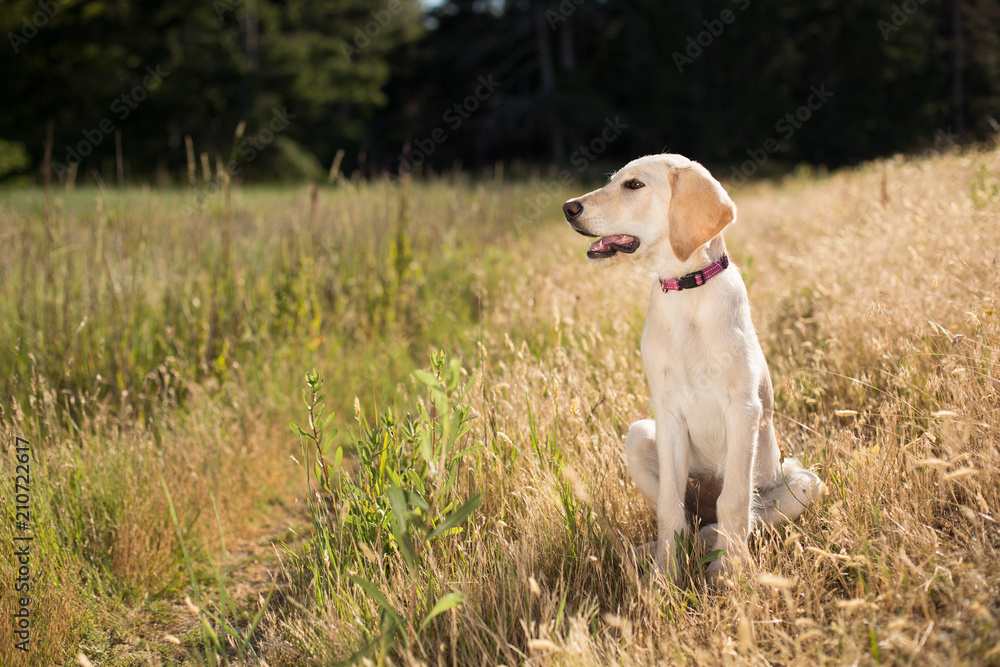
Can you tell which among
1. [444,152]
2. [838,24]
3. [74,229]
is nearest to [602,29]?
[444,152]

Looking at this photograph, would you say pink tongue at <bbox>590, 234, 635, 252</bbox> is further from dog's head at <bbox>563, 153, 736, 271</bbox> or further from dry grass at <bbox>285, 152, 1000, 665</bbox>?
dry grass at <bbox>285, 152, 1000, 665</bbox>

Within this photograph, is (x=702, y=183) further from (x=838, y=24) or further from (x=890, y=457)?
(x=838, y=24)

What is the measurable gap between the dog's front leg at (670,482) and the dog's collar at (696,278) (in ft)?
1.49

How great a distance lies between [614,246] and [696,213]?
33cm

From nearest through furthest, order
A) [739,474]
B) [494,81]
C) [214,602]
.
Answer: [739,474], [214,602], [494,81]

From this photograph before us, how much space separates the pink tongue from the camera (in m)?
2.34

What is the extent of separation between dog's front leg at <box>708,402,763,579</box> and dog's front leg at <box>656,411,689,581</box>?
5.7 inches

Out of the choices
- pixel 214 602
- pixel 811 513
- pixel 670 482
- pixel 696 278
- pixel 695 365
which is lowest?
Result: pixel 214 602

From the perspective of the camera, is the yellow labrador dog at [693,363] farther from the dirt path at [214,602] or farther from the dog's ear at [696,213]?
the dirt path at [214,602]

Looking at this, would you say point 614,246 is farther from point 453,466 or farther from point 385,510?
point 385,510

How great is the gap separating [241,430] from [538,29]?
22.5 m

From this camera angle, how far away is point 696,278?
215 centimetres

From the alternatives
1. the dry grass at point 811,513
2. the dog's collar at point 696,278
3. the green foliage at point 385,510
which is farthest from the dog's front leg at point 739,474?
the green foliage at point 385,510

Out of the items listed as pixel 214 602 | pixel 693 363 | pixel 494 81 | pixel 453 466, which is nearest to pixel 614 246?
pixel 693 363
